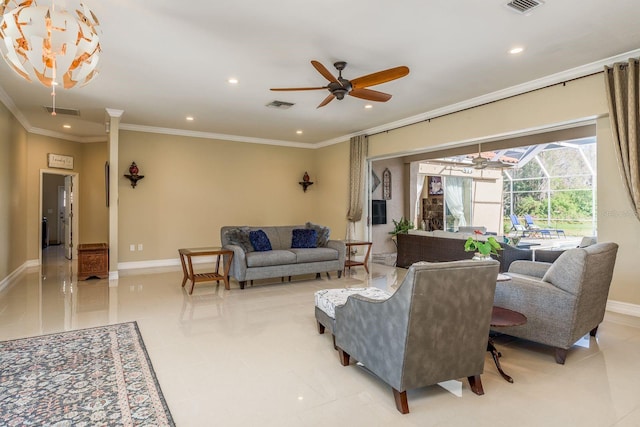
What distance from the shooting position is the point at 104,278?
6.20 m

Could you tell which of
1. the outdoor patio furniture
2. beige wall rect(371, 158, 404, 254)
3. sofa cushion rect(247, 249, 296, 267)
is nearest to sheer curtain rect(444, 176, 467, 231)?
the outdoor patio furniture

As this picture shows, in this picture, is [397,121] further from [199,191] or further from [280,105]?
[199,191]

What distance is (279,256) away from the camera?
18.2 ft

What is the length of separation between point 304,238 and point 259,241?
84 cm

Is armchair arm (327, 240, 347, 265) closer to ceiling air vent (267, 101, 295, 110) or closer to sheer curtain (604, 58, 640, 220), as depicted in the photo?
ceiling air vent (267, 101, 295, 110)

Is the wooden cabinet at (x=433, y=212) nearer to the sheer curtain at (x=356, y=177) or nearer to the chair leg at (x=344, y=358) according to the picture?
the sheer curtain at (x=356, y=177)

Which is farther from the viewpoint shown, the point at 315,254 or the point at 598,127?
the point at 315,254

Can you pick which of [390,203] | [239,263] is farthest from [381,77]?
[390,203]

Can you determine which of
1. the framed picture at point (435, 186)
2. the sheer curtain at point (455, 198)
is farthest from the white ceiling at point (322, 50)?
the sheer curtain at point (455, 198)

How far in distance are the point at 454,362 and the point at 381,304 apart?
57 centimetres

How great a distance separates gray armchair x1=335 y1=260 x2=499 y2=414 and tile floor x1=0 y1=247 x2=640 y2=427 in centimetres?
20

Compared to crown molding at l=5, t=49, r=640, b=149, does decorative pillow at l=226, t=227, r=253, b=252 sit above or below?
below

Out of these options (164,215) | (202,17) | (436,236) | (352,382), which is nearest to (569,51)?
(436,236)

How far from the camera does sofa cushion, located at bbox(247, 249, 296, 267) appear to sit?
5.34 m
